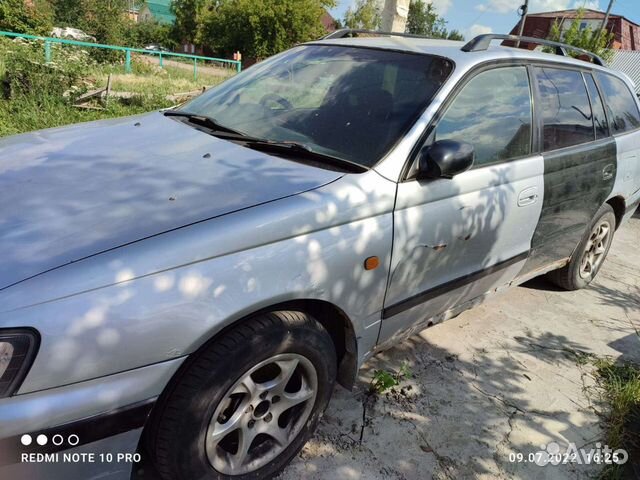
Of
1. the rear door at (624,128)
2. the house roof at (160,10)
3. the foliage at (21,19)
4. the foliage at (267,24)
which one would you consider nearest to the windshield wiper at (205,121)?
the rear door at (624,128)

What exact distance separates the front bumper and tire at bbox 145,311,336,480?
0.10 meters

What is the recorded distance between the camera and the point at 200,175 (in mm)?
2035

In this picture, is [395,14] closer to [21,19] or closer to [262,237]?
[262,237]

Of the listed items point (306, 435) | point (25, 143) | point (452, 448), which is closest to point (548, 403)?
point (452, 448)

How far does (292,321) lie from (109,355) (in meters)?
0.66

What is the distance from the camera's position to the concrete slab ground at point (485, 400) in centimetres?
230

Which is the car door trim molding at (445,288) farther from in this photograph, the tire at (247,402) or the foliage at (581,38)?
the foliage at (581,38)

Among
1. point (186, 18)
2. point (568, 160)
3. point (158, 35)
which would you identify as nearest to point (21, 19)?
point (186, 18)

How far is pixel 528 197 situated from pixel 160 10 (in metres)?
73.5

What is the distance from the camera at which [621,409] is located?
2.73m

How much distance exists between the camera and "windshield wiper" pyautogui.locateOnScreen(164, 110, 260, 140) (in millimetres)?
2557

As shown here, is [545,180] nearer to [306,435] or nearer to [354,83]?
[354,83]

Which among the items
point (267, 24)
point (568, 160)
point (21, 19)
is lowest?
point (568, 160)

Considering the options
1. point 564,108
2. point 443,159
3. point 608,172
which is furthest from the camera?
point 608,172
